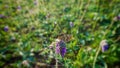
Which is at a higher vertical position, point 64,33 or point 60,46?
point 64,33

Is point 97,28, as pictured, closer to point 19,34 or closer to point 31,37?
point 31,37

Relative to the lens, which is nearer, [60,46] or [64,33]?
[60,46]

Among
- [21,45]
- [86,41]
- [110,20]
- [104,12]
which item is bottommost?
[86,41]

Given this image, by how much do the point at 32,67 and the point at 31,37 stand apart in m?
0.67

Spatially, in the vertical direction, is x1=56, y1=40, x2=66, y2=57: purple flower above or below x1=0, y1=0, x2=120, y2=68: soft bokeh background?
below

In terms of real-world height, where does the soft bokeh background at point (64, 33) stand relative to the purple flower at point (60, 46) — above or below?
above

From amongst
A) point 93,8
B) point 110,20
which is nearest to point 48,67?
point 110,20

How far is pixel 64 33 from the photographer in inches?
85.6

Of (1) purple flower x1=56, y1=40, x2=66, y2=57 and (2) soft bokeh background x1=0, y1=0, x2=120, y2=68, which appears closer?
(1) purple flower x1=56, y1=40, x2=66, y2=57

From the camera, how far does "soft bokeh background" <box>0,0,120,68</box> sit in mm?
2346

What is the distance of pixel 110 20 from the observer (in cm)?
325

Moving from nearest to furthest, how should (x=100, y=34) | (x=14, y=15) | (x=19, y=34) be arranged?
1. (x=100, y=34)
2. (x=19, y=34)
3. (x=14, y=15)

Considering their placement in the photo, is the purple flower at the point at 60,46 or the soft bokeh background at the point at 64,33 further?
the soft bokeh background at the point at 64,33

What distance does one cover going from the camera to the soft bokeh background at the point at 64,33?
7.70 feet
